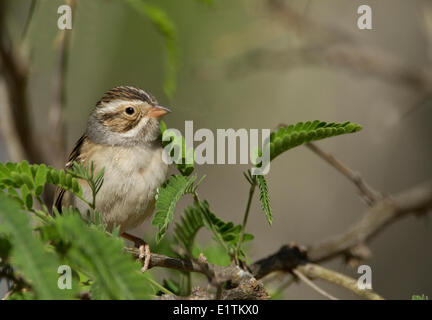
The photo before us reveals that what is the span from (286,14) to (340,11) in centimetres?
138

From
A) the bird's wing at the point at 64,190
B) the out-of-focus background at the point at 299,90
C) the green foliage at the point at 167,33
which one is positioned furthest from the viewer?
the out-of-focus background at the point at 299,90

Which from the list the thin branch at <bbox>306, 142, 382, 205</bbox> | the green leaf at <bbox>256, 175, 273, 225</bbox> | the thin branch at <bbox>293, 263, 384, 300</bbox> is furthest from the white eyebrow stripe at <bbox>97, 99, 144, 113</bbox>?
the green leaf at <bbox>256, 175, 273, 225</bbox>

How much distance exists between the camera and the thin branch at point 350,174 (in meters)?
2.82

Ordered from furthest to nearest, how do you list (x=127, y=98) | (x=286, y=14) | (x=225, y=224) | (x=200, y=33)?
(x=200, y=33), (x=286, y=14), (x=127, y=98), (x=225, y=224)

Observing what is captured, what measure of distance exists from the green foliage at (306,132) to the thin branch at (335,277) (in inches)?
33.6

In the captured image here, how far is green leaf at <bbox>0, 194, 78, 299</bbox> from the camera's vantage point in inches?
52.2

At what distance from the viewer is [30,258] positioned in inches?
53.5

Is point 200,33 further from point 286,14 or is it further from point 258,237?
point 258,237

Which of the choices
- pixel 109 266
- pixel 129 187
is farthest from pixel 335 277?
pixel 109 266

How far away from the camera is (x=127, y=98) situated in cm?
344

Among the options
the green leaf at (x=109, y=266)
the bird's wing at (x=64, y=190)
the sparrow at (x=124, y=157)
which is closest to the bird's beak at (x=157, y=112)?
the sparrow at (x=124, y=157)

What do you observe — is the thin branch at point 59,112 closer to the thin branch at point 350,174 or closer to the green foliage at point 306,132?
the thin branch at point 350,174

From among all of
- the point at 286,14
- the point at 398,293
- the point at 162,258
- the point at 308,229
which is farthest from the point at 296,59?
the point at 162,258

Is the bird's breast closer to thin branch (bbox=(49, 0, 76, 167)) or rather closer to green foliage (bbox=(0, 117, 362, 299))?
green foliage (bbox=(0, 117, 362, 299))
